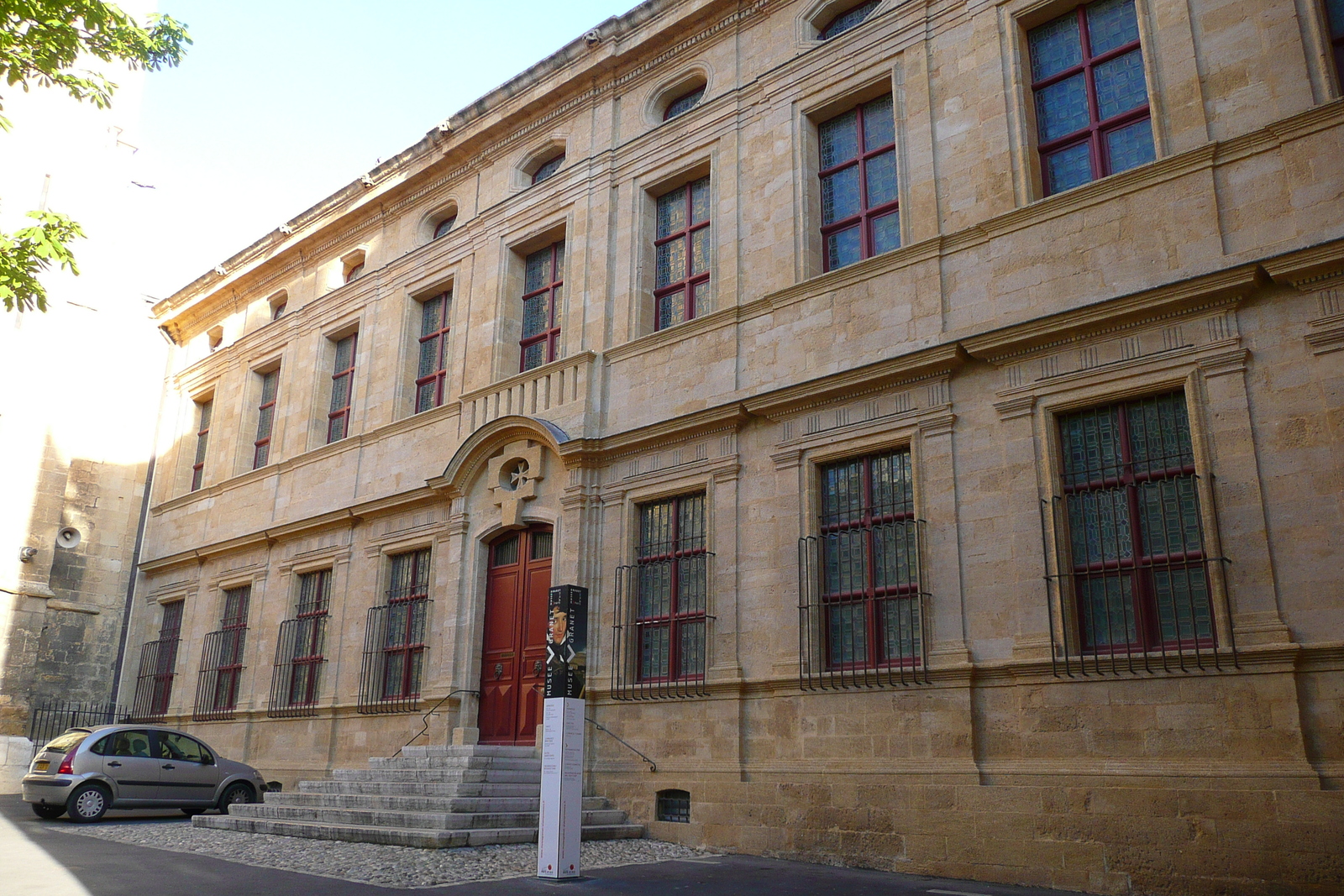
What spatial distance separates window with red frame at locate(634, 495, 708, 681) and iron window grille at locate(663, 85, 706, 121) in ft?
18.5

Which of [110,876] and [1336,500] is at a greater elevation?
[1336,500]

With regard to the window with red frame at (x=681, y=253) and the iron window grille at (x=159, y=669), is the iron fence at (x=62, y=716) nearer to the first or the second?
the iron window grille at (x=159, y=669)

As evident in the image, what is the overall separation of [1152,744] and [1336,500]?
237cm

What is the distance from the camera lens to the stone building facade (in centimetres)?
872

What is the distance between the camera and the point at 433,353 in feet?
57.1

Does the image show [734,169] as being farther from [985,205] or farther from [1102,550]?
[1102,550]

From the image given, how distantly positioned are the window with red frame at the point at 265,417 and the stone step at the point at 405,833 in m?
9.09

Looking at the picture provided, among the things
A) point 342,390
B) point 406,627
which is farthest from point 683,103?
point 406,627

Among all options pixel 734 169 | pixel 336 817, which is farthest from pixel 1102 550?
pixel 336 817

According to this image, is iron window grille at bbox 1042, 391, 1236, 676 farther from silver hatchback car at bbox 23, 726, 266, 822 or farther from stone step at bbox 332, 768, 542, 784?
silver hatchback car at bbox 23, 726, 266, 822

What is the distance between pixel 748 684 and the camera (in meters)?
11.4

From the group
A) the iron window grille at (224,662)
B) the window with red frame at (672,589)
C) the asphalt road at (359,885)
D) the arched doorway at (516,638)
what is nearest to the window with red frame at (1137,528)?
the asphalt road at (359,885)

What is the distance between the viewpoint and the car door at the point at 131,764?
1361 centimetres

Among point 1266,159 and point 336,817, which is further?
point 336,817
